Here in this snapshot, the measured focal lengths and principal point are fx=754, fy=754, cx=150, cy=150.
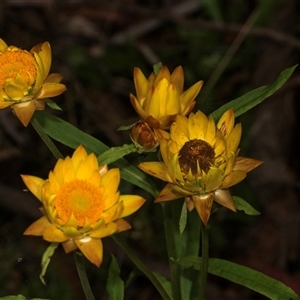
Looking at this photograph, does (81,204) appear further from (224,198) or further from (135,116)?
(135,116)

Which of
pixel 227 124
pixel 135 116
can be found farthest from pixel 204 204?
pixel 135 116

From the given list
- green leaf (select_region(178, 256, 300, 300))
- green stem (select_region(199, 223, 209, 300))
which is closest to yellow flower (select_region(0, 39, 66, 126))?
green stem (select_region(199, 223, 209, 300))

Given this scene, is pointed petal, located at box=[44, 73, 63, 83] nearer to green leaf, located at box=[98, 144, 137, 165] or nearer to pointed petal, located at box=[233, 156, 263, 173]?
green leaf, located at box=[98, 144, 137, 165]

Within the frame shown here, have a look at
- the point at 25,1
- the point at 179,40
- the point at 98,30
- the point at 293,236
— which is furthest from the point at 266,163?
the point at 25,1

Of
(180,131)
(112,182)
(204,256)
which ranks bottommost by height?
(204,256)

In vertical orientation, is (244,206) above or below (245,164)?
below

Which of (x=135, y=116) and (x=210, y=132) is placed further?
(x=135, y=116)

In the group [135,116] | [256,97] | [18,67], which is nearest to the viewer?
[18,67]
